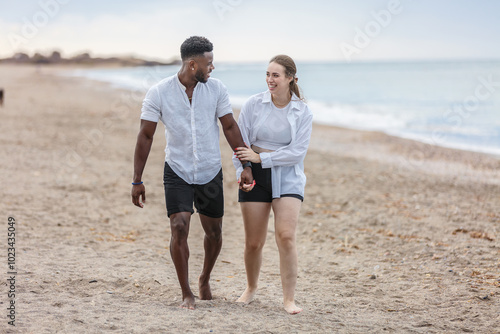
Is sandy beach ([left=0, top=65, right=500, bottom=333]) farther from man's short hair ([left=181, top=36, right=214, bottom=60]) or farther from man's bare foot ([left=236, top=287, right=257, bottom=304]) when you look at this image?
man's short hair ([left=181, top=36, right=214, bottom=60])

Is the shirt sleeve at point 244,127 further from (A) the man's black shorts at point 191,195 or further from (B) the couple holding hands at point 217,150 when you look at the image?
(A) the man's black shorts at point 191,195

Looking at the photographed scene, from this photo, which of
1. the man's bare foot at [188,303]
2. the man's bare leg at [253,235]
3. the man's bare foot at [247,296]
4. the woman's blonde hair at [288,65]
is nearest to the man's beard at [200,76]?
the woman's blonde hair at [288,65]

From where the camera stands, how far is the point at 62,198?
24.8 ft

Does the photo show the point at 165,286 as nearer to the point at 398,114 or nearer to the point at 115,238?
the point at 115,238

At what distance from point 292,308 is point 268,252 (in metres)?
2.02

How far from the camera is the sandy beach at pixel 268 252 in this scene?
3811 millimetres

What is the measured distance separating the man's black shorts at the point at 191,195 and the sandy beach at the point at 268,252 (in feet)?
2.40

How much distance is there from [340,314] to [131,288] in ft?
5.81

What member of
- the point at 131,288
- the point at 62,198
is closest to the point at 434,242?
the point at 131,288

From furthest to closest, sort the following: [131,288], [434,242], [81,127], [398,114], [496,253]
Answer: [398,114]
[81,127]
[434,242]
[496,253]
[131,288]

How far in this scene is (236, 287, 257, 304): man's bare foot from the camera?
4.31m

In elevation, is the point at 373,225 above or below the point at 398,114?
below

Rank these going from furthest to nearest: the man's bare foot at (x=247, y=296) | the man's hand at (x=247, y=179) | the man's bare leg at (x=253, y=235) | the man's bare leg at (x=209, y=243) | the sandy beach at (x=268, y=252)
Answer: the man's bare foot at (x=247, y=296)
the man's bare leg at (x=209, y=243)
the man's bare leg at (x=253, y=235)
the man's hand at (x=247, y=179)
the sandy beach at (x=268, y=252)

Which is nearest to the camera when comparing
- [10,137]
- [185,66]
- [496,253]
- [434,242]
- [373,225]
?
[185,66]
